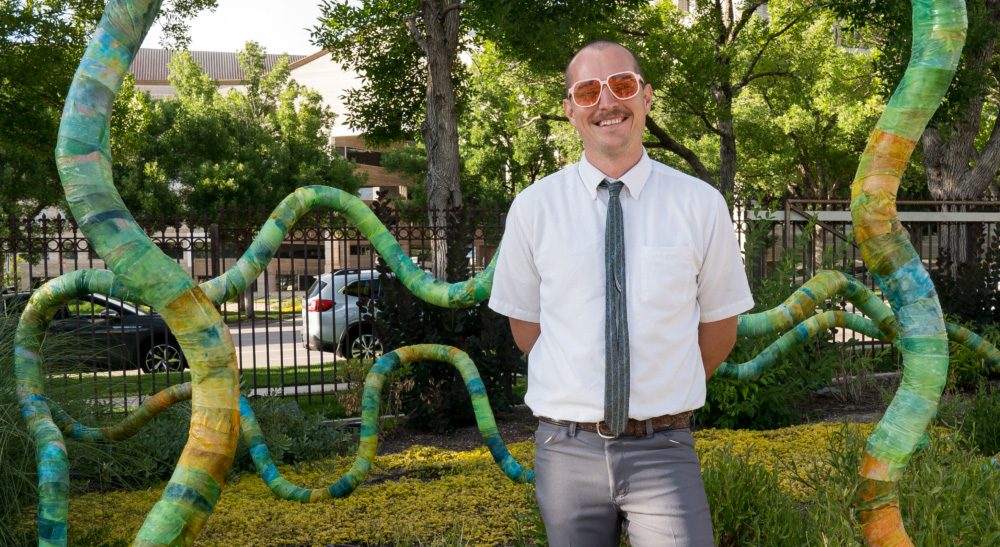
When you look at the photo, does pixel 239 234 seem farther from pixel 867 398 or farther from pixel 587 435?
pixel 587 435

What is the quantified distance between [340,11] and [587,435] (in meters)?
15.2

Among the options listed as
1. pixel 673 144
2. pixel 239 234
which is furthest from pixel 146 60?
pixel 239 234

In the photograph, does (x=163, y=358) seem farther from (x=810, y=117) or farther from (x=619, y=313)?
(x=810, y=117)

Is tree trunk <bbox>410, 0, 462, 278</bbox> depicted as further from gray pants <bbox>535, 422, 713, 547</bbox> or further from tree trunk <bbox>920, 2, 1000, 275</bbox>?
gray pants <bbox>535, 422, 713, 547</bbox>

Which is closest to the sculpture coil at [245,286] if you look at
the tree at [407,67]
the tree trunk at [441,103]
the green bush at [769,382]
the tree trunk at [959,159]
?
the green bush at [769,382]

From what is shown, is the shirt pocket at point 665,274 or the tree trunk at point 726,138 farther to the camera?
the tree trunk at point 726,138

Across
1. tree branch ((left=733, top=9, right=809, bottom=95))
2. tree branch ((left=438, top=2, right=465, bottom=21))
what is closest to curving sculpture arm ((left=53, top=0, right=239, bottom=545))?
tree branch ((left=438, top=2, right=465, bottom=21))

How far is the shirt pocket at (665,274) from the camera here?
2.51 metres

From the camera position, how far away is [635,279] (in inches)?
99.7

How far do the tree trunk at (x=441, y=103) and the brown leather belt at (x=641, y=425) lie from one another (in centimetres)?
1155

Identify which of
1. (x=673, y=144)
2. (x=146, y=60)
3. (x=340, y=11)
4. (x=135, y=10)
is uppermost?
(x=146, y=60)

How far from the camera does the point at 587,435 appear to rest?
2504mm

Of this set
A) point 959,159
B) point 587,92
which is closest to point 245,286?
point 587,92

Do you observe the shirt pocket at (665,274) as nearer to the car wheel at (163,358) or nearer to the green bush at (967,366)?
the green bush at (967,366)
